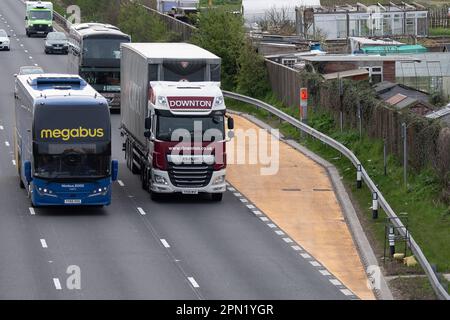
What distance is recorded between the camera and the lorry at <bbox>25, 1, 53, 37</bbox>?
10081 cm

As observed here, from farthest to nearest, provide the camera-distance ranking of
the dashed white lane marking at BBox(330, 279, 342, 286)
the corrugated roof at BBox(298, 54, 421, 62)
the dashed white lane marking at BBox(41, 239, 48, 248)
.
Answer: the corrugated roof at BBox(298, 54, 421, 62), the dashed white lane marking at BBox(41, 239, 48, 248), the dashed white lane marking at BBox(330, 279, 342, 286)

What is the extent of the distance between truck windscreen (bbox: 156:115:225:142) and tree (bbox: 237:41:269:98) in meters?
24.7

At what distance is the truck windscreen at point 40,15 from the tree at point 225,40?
3192 cm

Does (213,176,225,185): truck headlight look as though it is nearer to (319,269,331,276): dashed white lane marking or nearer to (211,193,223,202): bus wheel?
(211,193,223,202): bus wheel

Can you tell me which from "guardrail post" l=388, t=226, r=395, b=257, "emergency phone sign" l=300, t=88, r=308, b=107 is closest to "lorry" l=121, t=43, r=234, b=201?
"guardrail post" l=388, t=226, r=395, b=257

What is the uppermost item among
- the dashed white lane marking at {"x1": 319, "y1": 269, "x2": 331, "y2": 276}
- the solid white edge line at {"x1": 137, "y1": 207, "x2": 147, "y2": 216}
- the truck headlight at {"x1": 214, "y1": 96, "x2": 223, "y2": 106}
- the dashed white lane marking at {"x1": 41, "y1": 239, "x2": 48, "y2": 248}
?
the truck headlight at {"x1": 214, "y1": 96, "x2": 223, "y2": 106}

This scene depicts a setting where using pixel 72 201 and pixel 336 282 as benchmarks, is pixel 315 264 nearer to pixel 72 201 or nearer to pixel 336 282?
pixel 336 282

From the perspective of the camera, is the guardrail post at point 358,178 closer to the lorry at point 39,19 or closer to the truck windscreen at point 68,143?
the truck windscreen at point 68,143

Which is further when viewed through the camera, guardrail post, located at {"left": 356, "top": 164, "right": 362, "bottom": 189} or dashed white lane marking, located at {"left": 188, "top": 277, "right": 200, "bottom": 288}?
guardrail post, located at {"left": 356, "top": 164, "right": 362, "bottom": 189}

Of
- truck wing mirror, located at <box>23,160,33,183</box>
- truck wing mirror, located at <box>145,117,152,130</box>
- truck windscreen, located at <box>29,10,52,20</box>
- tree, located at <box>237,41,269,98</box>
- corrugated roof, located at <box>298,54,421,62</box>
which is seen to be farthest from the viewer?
truck windscreen, located at <box>29,10,52,20</box>

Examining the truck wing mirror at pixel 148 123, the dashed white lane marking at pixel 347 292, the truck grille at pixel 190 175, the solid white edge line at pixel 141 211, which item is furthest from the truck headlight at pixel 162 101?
the dashed white lane marking at pixel 347 292

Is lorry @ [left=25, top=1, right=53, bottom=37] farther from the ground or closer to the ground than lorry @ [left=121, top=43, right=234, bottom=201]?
farther from the ground
